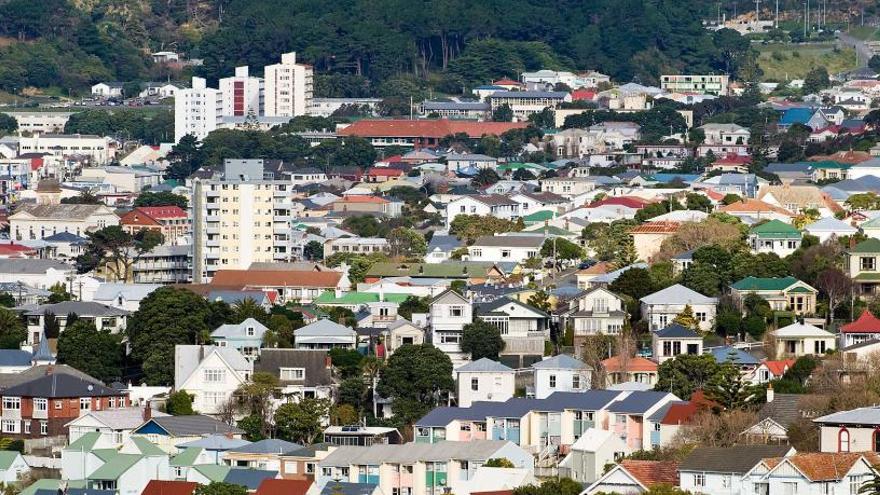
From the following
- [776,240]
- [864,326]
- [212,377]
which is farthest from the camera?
[776,240]

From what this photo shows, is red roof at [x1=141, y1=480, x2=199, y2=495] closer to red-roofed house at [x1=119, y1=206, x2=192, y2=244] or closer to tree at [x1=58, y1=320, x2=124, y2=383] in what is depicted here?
tree at [x1=58, y1=320, x2=124, y2=383]

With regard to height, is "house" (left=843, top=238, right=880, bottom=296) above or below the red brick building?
above

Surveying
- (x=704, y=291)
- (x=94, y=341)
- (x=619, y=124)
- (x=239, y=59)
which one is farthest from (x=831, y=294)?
(x=239, y=59)

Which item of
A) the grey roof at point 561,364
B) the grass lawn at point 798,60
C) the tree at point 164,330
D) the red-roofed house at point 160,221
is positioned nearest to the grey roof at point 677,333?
the grey roof at point 561,364

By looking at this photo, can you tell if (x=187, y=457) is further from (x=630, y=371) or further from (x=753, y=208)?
(x=753, y=208)

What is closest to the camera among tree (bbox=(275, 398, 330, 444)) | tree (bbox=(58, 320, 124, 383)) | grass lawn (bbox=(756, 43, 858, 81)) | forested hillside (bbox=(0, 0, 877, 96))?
tree (bbox=(275, 398, 330, 444))

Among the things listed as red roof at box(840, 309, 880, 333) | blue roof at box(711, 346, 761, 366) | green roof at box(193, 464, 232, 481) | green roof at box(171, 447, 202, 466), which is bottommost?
green roof at box(193, 464, 232, 481)

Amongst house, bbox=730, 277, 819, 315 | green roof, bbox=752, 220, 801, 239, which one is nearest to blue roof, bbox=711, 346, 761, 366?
house, bbox=730, 277, 819, 315

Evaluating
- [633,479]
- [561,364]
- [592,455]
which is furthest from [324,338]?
[633,479]
